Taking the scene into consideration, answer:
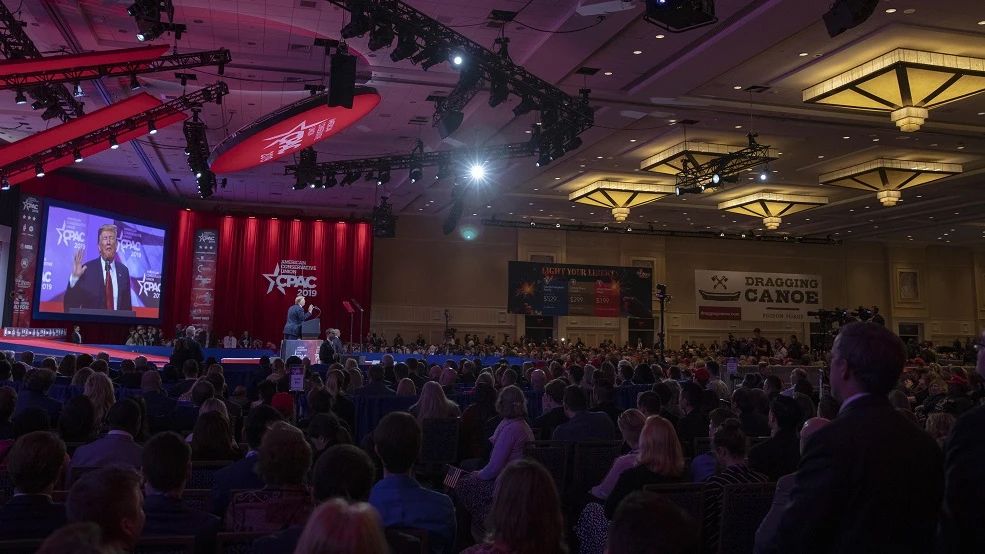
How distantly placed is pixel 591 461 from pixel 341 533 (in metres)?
3.71

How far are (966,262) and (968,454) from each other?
32700 mm

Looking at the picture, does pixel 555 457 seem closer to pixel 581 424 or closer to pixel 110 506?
pixel 581 424

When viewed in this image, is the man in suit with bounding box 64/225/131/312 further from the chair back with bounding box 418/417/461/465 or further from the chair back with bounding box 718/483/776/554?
the chair back with bounding box 718/483/776/554

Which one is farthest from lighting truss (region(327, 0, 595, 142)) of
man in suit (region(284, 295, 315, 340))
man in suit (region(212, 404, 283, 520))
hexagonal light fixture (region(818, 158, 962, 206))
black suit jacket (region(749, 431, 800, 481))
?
hexagonal light fixture (region(818, 158, 962, 206))

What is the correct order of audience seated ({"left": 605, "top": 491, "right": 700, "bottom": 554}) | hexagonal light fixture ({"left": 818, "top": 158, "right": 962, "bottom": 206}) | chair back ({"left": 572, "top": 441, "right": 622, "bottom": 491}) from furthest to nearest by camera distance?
1. hexagonal light fixture ({"left": 818, "top": 158, "right": 962, "bottom": 206})
2. chair back ({"left": 572, "top": 441, "right": 622, "bottom": 491})
3. audience seated ({"left": 605, "top": 491, "right": 700, "bottom": 554})

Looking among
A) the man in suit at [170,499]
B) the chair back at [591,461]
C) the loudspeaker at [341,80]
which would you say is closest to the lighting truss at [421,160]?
the loudspeaker at [341,80]

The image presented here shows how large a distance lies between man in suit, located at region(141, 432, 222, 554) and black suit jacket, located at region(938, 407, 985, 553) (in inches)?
87.8

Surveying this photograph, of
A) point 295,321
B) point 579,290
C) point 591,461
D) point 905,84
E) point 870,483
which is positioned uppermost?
point 905,84

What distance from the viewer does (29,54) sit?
9.64 metres

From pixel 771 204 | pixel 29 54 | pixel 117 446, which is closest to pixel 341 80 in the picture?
pixel 29 54

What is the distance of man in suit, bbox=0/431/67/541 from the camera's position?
8.03 ft

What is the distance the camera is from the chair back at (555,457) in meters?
4.85

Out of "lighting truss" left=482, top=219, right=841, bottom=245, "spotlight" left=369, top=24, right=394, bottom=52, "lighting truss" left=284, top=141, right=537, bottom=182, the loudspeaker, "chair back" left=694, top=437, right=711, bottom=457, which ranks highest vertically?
"lighting truss" left=482, top=219, right=841, bottom=245

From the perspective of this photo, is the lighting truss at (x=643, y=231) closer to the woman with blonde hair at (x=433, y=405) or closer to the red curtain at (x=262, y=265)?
the red curtain at (x=262, y=265)
